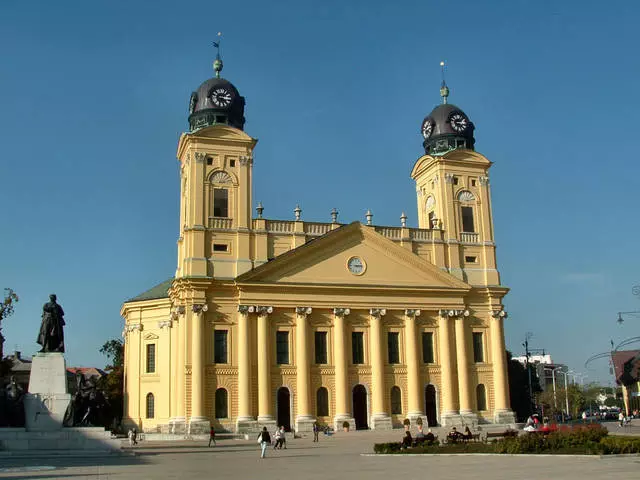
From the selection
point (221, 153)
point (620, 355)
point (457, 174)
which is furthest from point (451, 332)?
point (620, 355)

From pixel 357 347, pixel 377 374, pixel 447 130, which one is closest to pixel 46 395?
pixel 357 347

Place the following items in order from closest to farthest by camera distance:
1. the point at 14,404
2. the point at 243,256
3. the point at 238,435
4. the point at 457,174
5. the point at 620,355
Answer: the point at 14,404 < the point at 238,435 < the point at 243,256 < the point at 457,174 < the point at 620,355

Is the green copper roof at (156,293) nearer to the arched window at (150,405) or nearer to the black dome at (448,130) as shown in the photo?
the arched window at (150,405)

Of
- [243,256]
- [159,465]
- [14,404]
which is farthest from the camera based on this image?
[243,256]

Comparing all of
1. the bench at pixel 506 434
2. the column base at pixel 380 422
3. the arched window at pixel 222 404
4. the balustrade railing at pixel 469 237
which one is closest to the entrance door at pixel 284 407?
the arched window at pixel 222 404

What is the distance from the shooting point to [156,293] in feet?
194

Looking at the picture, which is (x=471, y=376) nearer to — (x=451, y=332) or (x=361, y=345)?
(x=451, y=332)

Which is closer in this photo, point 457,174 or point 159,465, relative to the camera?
point 159,465

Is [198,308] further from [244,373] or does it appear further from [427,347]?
[427,347]

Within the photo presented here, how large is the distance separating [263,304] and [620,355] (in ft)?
226

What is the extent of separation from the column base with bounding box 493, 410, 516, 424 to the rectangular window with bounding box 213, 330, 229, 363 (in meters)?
19.9

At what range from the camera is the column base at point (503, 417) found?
54.5 m

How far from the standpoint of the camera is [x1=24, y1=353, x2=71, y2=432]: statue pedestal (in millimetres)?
30422

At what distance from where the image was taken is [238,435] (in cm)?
4784
